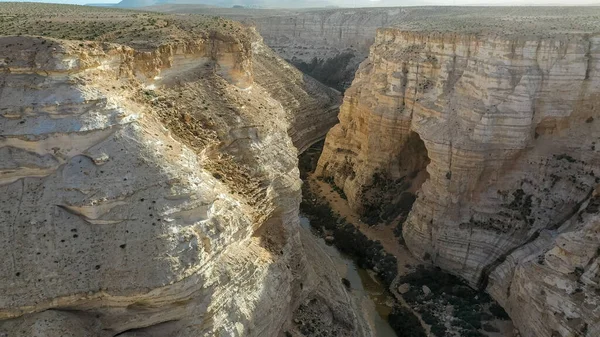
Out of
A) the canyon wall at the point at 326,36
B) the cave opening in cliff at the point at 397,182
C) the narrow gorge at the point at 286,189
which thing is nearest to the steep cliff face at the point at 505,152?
the narrow gorge at the point at 286,189

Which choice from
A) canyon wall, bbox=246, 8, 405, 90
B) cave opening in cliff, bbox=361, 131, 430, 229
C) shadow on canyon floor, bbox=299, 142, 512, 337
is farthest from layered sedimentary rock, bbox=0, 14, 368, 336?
canyon wall, bbox=246, 8, 405, 90

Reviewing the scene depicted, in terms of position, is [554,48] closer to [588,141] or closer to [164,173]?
[588,141]

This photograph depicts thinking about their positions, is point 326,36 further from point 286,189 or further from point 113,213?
point 113,213

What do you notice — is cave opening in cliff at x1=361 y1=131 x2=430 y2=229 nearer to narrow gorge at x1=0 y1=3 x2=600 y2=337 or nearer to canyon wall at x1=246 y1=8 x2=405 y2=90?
narrow gorge at x1=0 y1=3 x2=600 y2=337

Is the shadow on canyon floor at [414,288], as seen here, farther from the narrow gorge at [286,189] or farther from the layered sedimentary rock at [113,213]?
the layered sedimentary rock at [113,213]

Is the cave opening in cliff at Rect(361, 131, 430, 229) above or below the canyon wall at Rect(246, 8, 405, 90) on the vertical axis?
below

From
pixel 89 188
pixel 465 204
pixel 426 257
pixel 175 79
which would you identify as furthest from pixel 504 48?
pixel 89 188

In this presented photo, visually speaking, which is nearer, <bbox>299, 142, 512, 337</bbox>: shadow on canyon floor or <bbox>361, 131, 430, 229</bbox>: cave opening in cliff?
<bbox>299, 142, 512, 337</bbox>: shadow on canyon floor
